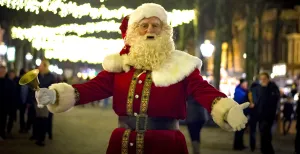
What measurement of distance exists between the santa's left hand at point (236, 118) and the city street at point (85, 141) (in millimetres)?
7963

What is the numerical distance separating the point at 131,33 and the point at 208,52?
19.6 meters

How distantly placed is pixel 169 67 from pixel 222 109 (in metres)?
0.73

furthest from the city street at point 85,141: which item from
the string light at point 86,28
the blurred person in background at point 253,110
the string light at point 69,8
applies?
the string light at point 86,28

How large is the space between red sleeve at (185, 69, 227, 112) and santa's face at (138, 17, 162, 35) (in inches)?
20.9

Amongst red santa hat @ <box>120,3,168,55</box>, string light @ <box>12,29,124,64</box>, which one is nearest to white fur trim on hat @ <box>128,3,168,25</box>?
red santa hat @ <box>120,3,168,55</box>

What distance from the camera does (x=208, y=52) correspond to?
80.1 feet

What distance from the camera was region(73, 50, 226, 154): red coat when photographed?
4.60 meters

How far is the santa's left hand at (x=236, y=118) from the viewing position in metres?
4.18

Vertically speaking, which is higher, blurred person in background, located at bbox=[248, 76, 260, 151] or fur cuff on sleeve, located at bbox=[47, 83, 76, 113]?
fur cuff on sleeve, located at bbox=[47, 83, 76, 113]

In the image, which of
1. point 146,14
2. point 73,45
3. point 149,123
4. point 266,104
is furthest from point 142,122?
point 73,45

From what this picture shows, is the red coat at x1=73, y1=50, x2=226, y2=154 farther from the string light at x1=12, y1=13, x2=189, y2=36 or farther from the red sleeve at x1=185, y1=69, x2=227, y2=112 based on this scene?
the string light at x1=12, y1=13, x2=189, y2=36

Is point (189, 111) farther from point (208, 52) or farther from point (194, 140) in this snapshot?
point (208, 52)

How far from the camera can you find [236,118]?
13.8 feet

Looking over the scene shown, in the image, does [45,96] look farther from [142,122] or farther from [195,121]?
[195,121]
